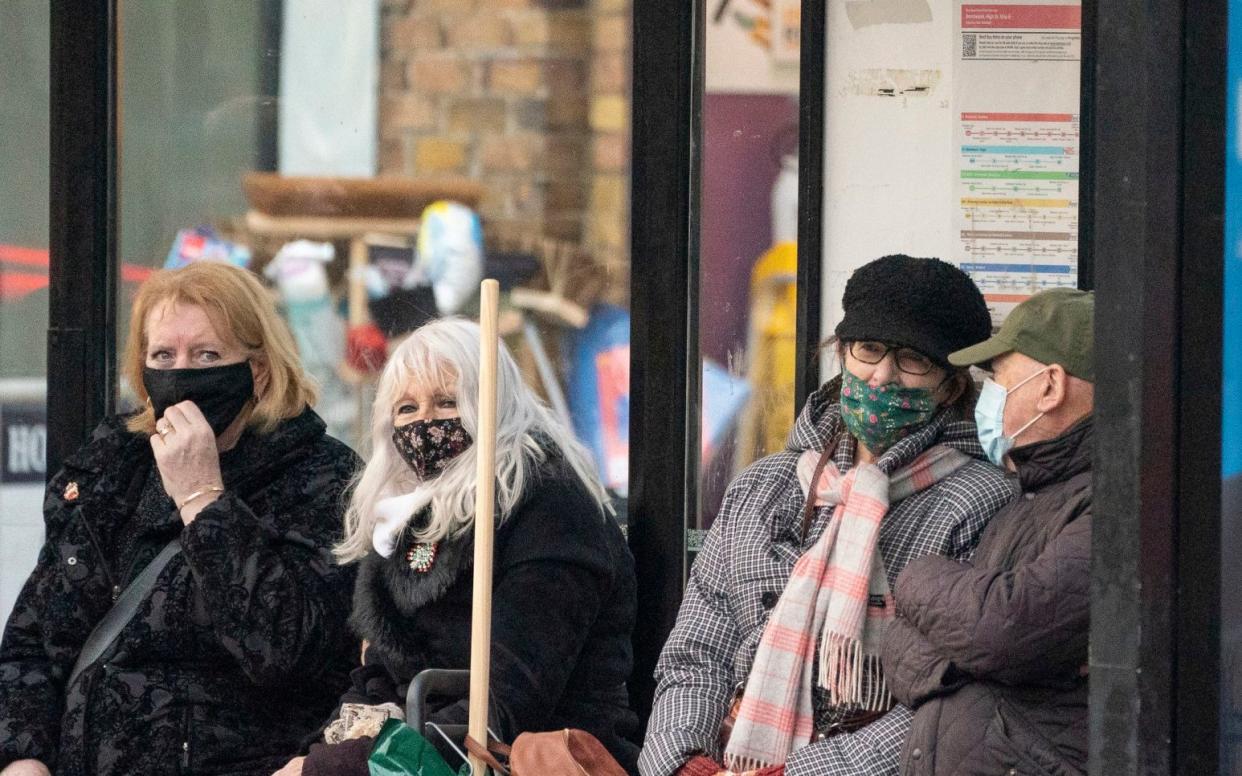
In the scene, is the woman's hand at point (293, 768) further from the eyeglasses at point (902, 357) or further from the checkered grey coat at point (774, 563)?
the eyeglasses at point (902, 357)

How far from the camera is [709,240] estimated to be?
481 cm

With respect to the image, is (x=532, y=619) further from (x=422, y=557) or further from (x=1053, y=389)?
(x=1053, y=389)

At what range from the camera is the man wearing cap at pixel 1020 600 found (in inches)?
126

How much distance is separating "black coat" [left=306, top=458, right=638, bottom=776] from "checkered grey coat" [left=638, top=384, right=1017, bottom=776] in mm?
226

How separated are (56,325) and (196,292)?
1.05 meters

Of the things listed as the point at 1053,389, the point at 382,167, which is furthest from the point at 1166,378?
the point at 382,167

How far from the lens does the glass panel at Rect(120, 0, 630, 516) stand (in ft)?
17.5

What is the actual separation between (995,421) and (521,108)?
2.34 metres

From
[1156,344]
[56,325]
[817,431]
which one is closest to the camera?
[1156,344]

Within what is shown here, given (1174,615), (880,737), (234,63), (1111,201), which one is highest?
(234,63)

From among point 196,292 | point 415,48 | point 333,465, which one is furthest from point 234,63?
point 333,465

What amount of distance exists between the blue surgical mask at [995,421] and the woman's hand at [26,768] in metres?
2.27

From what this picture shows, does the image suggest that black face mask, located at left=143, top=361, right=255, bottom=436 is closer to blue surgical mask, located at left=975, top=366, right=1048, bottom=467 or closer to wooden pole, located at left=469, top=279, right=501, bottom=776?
wooden pole, located at left=469, top=279, right=501, bottom=776

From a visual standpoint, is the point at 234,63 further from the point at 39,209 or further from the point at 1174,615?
the point at 1174,615
